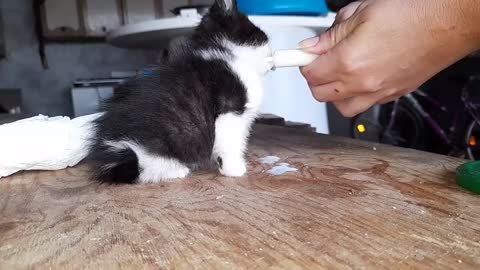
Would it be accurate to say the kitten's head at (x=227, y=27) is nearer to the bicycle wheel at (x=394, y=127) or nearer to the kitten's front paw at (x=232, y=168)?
the kitten's front paw at (x=232, y=168)

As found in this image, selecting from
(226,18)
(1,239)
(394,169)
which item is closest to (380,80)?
(394,169)

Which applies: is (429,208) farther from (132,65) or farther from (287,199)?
(132,65)

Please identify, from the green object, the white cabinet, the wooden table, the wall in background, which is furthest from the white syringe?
the white cabinet

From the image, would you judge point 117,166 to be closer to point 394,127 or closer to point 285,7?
point 285,7

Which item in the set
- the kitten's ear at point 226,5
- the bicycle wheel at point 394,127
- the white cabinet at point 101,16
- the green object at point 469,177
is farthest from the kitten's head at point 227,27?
the white cabinet at point 101,16

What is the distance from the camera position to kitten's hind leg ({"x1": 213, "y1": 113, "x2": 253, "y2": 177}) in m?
0.66

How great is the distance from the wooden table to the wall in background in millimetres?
1917

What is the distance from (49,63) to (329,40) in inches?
85.8

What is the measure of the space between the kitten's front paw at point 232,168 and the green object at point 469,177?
29 cm

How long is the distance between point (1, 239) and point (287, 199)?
295 mm

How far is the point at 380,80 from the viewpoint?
0.73 metres

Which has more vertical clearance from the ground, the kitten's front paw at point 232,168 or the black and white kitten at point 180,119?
the black and white kitten at point 180,119

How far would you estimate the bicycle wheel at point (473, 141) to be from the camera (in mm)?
1896

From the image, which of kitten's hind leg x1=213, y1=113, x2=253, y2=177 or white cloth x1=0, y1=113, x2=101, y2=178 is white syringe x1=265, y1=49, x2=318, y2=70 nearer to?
kitten's hind leg x1=213, y1=113, x2=253, y2=177
